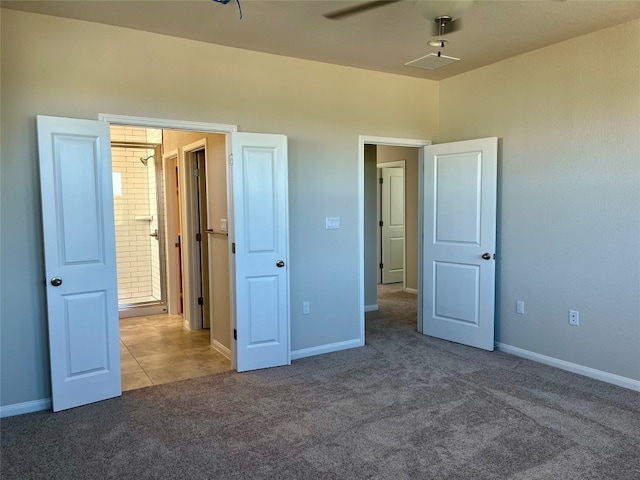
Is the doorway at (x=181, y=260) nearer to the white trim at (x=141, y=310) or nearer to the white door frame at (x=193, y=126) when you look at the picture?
the white trim at (x=141, y=310)

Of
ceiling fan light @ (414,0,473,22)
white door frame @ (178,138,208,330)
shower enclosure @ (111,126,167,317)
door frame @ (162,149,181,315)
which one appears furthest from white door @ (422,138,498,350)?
shower enclosure @ (111,126,167,317)

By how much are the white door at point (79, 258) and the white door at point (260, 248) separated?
38.3 inches

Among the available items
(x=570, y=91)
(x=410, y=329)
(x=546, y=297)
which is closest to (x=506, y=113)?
(x=570, y=91)

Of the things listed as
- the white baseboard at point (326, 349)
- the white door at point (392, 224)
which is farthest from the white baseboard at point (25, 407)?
the white door at point (392, 224)

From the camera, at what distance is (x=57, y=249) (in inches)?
121

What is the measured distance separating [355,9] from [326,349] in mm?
2939

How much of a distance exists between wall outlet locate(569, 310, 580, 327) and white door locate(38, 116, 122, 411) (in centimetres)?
363

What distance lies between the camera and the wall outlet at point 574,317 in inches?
149

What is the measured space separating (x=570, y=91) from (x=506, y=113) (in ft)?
1.99

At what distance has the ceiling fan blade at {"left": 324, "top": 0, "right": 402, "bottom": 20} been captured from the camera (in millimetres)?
2939

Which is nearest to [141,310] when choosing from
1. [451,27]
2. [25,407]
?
[25,407]

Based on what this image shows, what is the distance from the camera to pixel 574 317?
149 inches

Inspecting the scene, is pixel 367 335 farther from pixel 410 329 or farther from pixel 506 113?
pixel 506 113

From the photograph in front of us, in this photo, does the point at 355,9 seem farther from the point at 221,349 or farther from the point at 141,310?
the point at 141,310
